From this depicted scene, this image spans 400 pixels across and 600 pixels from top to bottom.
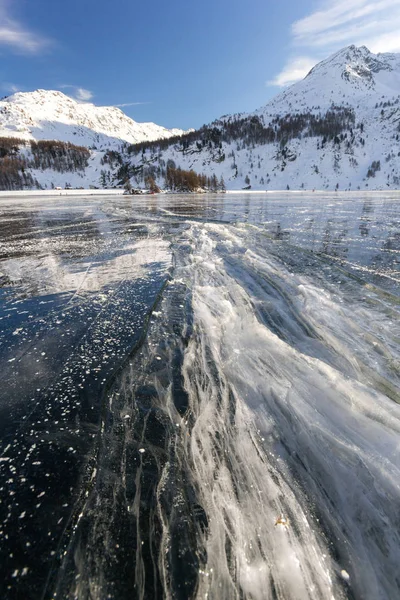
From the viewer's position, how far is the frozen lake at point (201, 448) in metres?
1.46

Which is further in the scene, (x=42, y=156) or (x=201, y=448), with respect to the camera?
(x=42, y=156)

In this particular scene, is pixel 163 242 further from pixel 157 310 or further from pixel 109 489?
pixel 109 489

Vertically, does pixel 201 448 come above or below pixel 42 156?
below

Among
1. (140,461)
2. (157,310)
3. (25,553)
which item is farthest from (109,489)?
(157,310)

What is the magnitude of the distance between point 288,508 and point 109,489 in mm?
1128

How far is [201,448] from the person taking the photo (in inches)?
84.4

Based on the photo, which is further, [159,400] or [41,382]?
[41,382]

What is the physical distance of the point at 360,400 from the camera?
2443 mm

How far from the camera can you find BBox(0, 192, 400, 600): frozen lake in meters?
1.46

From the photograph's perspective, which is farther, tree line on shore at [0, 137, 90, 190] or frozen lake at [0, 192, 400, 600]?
tree line on shore at [0, 137, 90, 190]

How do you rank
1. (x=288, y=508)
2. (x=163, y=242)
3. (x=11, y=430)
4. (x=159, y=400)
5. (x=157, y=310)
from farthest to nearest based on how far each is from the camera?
1. (x=163, y=242)
2. (x=157, y=310)
3. (x=159, y=400)
4. (x=11, y=430)
5. (x=288, y=508)

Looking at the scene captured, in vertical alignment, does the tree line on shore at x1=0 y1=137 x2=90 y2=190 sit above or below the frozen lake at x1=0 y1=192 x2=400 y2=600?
above

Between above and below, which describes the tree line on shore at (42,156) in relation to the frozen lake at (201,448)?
above

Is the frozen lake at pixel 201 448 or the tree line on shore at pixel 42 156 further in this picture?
the tree line on shore at pixel 42 156
